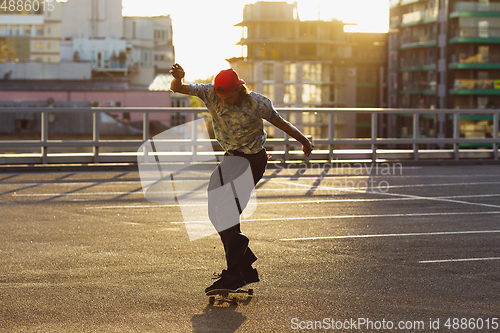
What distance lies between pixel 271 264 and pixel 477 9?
2750 inches

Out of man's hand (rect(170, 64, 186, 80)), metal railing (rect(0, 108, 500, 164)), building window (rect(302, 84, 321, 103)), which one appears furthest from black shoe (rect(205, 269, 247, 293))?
building window (rect(302, 84, 321, 103))

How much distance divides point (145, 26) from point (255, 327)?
85.2m

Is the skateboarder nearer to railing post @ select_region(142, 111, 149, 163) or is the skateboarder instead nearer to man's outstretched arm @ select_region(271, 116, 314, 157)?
man's outstretched arm @ select_region(271, 116, 314, 157)

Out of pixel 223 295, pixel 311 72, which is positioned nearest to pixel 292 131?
pixel 223 295

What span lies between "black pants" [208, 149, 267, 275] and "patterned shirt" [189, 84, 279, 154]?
0.37ft

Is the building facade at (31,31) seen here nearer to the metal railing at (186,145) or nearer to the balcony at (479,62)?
the balcony at (479,62)

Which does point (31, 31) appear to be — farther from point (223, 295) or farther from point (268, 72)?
point (223, 295)

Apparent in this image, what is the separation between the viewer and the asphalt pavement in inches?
195

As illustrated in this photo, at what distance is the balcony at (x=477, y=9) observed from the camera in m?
70.1

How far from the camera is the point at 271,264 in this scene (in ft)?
21.7

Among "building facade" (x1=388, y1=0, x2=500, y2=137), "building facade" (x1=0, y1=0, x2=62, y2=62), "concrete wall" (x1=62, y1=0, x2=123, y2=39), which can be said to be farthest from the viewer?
"building facade" (x1=0, y1=0, x2=62, y2=62)

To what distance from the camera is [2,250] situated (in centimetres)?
723

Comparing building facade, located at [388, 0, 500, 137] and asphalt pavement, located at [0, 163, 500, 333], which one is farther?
building facade, located at [388, 0, 500, 137]

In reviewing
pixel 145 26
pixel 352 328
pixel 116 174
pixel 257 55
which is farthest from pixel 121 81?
pixel 352 328
